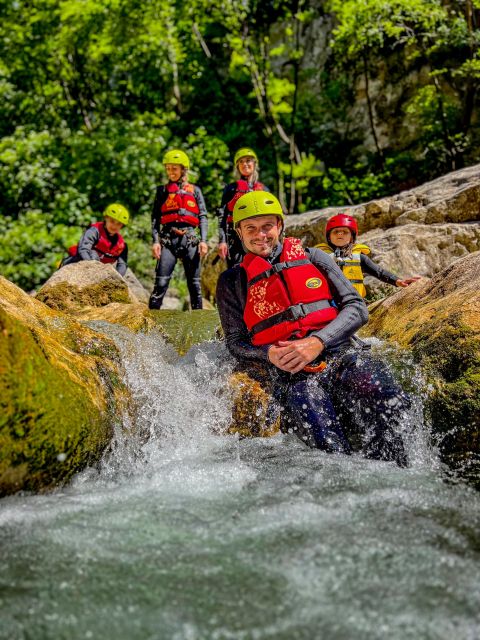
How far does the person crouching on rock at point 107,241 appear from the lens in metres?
9.21

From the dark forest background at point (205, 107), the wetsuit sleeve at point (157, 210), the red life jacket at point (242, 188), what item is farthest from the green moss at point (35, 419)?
the dark forest background at point (205, 107)

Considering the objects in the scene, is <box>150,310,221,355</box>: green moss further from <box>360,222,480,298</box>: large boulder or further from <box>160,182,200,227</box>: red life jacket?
<box>360,222,480,298</box>: large boulder

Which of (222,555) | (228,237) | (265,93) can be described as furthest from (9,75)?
(222,555)

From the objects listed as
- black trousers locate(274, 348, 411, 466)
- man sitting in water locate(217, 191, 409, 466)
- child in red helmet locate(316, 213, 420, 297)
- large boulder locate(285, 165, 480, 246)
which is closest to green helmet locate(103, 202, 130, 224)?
large boulder locate(285, 165, 480, 246)

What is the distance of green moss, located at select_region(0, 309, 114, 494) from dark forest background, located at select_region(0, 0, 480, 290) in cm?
1228

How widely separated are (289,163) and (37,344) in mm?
16726

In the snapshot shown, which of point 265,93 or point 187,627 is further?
point 265,93

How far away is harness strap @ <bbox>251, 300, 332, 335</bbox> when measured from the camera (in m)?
4.10

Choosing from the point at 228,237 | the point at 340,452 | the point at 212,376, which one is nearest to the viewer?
the point at 340,452

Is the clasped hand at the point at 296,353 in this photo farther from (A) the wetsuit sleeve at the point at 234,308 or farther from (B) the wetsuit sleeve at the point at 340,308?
(A) the wetsuit sleeve at the point at 234,308

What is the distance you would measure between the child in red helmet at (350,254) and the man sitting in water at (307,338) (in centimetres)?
266

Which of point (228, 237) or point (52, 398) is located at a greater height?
point (228, 237)

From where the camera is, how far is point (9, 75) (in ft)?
60.4

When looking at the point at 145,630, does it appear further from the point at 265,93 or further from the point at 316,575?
the point at 265,93
